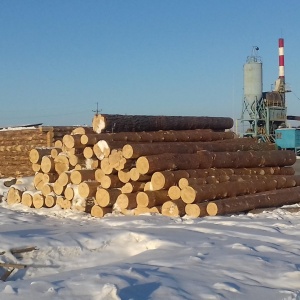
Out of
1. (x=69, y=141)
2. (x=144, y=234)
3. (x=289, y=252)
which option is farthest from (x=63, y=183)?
(x=289, y=252)

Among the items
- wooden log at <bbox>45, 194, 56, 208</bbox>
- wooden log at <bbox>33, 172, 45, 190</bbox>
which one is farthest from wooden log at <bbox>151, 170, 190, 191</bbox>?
wooden log at <bbox>33, 172, 45, 190</bbox>

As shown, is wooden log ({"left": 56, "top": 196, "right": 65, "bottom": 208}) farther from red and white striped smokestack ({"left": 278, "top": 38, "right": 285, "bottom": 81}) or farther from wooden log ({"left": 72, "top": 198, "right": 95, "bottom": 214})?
red and white striped smokestack ({"left": 278, "top": 38, "right": 285, "bottom": 81})

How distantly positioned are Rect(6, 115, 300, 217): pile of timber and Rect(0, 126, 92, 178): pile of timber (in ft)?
13.0

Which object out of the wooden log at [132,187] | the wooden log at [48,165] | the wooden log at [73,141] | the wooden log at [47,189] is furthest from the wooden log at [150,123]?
the wooden log at [132,187]

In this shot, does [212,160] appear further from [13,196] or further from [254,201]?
[13,196]

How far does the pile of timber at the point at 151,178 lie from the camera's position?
9688 mm

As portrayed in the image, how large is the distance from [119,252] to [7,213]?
4338mm

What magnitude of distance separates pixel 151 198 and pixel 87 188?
1.46m

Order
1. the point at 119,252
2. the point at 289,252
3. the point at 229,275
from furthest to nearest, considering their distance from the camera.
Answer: the point at 119,252
the point at 289,252
the point at 229,275

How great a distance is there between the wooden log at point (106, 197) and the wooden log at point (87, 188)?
153 millimetres

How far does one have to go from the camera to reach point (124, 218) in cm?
918

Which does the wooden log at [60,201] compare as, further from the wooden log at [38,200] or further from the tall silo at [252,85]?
the tall silo at [252,85]

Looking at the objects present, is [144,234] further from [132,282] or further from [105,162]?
[105,162]

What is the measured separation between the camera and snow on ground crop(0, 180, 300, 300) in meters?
4.55
